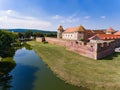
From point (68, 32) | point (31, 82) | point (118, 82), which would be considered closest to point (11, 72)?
point (31, 82)

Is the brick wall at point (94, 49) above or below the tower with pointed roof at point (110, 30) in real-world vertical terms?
below

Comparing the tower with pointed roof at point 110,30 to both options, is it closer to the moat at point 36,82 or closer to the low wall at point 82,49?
the low wall at point 82,49

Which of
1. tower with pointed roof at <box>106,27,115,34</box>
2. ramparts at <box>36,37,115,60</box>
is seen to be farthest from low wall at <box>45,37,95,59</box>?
tower with pointed roof at <box>106,27,115,34</box>

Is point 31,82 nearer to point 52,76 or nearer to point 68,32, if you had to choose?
point 52,76

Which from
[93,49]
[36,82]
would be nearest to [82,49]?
[93,49]

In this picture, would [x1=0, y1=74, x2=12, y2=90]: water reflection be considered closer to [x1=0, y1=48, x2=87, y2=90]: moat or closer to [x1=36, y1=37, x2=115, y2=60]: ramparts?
[x1=0, y1=48, x2=87, y2=90]: moat

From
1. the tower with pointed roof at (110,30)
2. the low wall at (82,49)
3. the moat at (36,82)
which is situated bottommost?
the moat at (36,82)

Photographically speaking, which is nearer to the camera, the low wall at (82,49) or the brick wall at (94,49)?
the brick wall at (94,49)

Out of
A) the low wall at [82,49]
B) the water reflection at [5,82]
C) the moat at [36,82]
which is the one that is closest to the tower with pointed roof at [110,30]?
the low wall at [82,49]

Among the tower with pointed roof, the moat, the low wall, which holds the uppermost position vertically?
the tower with pointed roof

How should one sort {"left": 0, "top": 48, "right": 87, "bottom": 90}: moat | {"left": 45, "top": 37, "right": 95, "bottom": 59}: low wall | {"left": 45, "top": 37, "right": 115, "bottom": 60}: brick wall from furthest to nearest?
{"left": 45, "top": 37, "right": 95, "bottom": 59}: low wall → {"left": 45, "top": 37, "right": 115, "bottom": 60}: brick wall → {"left": 0, "top": 48, "right": 87, "bottom": 90}: moat

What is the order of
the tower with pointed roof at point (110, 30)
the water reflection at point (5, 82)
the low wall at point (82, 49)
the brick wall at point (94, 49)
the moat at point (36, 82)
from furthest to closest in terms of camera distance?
the tower with pointed roof at point (110, 30) < the low wall at point (82, 49) < the brick wall at point (94, 49) < the moat at point (36, 82) < the water reflection at point (5, 82)
